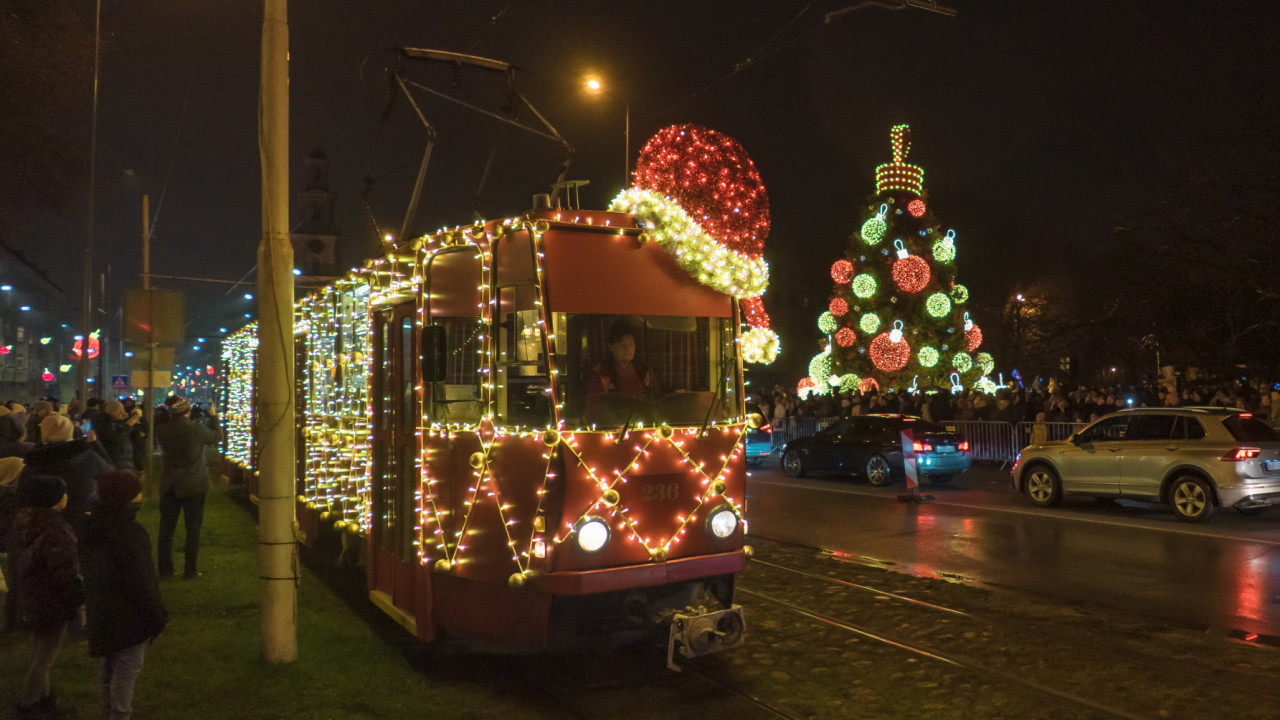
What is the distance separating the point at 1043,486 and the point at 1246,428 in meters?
3.12

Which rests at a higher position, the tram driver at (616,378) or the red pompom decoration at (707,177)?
the red pompom decoration at (707,177)

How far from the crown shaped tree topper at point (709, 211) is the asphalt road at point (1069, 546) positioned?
3.91 m

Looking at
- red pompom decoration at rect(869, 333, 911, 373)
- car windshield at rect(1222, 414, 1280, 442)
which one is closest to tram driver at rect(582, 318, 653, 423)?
car windshield at rect(1222, 414, 1280, 442)

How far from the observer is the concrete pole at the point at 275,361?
6328 mm

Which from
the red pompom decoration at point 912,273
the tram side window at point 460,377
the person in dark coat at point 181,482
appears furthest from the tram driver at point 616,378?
the red pompom decoration at point 912,273

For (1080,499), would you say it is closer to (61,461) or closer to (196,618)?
(196,618)

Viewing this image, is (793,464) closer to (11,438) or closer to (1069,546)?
(1069,546)

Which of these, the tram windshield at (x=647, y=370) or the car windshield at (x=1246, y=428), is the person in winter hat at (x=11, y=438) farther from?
the car windshield at (x=1246, y=428)

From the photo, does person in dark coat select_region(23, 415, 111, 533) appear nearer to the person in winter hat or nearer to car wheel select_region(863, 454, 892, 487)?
the person in winter hat

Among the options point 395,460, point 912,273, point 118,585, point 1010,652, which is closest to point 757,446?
point 912,273

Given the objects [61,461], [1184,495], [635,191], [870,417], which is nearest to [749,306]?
[635,191]

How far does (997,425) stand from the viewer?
21.1 meters

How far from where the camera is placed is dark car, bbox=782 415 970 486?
58.4 feet

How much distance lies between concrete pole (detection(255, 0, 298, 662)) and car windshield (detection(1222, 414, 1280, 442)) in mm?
12436
